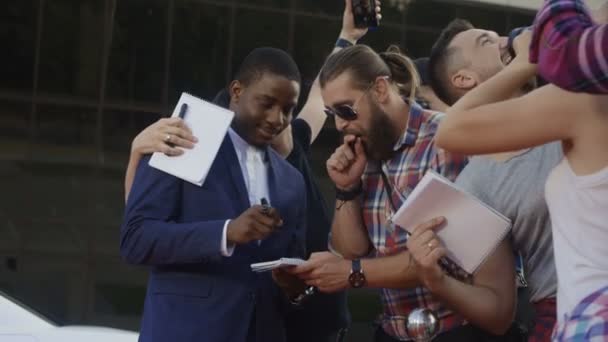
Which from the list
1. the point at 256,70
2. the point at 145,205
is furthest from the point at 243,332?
the point at 256,70

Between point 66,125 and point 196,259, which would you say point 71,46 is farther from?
point 196,259

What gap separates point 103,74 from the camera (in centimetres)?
1483

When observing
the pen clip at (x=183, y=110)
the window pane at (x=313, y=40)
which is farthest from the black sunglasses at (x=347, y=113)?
the window pane at (x=313, y=40)

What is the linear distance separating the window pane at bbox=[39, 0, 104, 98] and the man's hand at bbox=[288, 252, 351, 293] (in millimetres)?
11923

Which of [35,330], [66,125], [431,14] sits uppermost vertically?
[431,14]

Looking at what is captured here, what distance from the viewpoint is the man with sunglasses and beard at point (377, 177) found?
3.27 m

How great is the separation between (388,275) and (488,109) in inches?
35.7

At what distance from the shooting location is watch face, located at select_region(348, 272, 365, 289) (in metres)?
3.29

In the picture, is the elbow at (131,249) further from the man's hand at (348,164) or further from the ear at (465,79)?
the ear at (465,79)

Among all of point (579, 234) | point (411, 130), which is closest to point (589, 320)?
point (579, 234)

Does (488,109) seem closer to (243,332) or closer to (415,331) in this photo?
(415,331)

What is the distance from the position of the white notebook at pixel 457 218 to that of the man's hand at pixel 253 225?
0.54 metres

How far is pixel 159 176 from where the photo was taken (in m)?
3.46

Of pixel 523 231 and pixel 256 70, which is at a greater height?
pixel 256 70
